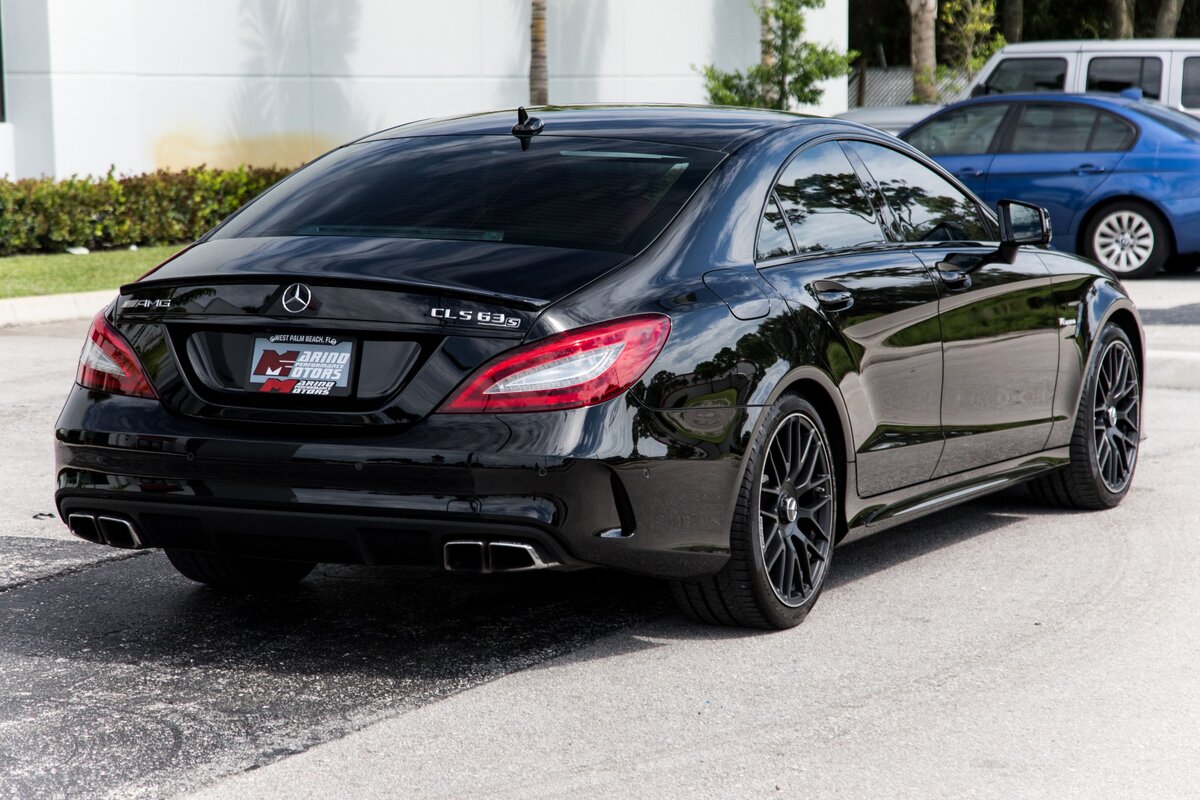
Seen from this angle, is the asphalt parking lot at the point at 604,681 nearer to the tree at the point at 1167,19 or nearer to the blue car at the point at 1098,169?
the blue car at the point at 1098,169

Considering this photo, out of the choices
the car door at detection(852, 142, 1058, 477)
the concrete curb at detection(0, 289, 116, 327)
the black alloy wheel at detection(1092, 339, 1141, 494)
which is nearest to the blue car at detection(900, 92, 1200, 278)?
the concrete curb at detection(0, 289, 116, 327)

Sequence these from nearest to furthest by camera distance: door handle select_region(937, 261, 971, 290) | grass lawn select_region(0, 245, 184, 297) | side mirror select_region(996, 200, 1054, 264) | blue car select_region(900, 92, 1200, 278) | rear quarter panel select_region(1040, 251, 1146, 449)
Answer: door handle select_region(937, 261, 971, 290), side mirror select_region(996, 200, 1054, 264), rear quarter panel select_region(1040, 251, 1146, 449), grass lawn select_region(0, 245, 184, 297), blue car select_region(900, 92, 1200, 278)

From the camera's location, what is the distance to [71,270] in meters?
15.7

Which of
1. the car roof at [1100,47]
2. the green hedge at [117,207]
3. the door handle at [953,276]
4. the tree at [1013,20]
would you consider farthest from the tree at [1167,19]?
the door handle at [953,276]

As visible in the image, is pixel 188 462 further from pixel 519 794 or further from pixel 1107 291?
pixel 1107 291

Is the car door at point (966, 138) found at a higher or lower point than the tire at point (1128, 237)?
higher

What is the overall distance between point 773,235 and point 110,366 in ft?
6.41

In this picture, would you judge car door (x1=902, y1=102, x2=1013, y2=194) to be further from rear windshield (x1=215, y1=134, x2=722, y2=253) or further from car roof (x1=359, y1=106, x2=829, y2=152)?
rear windshield (x1=215, y1=134, x2=722, y2=253)

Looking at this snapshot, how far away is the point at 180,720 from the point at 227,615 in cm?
108

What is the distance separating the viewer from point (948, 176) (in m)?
6.50

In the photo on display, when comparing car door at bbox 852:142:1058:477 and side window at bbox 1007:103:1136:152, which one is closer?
car door at bbox 852:142:1058:477

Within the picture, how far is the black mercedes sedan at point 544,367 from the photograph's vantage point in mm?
4422

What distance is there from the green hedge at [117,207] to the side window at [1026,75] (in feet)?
27.6

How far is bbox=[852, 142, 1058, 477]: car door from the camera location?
19.5ft
